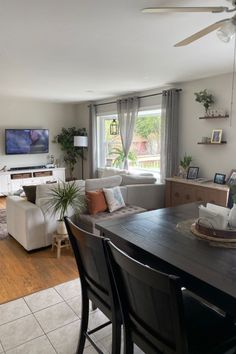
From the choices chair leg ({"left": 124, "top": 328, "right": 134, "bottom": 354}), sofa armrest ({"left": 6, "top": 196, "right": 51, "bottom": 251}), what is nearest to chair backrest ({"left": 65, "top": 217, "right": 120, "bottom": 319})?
chair leg ({"left": 124, "top": 328, "right": 134, "bottom": 354})

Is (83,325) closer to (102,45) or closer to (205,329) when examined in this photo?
(205,329)

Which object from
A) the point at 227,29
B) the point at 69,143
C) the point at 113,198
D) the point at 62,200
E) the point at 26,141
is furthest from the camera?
the point at 69,143

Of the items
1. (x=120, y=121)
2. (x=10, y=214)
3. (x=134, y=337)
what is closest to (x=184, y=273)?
(x=134, y=337)

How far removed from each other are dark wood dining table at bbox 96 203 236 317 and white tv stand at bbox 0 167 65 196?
5.35m

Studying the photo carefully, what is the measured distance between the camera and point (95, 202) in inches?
145

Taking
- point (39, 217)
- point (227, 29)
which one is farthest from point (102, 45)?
point (39, 217)

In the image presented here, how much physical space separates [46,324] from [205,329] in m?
1.40

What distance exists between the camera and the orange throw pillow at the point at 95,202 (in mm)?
3689

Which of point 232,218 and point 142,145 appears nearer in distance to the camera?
point 232,218

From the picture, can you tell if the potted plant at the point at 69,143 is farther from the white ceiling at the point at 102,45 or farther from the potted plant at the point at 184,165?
the potted plant at the point at 184,165

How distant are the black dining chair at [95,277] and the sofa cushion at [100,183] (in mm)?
2200

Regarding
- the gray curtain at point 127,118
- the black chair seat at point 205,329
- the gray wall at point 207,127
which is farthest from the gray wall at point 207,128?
the black chair seat at point 205,329

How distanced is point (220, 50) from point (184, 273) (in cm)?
265

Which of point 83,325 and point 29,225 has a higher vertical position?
point 29,225
